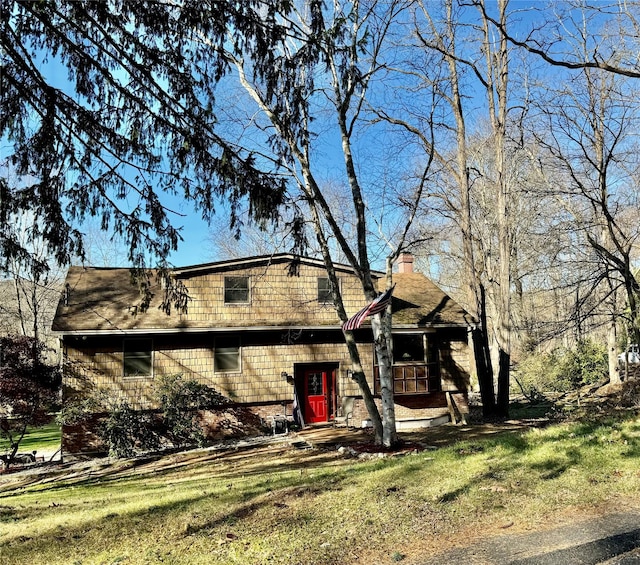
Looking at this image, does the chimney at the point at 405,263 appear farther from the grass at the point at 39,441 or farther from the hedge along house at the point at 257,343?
the grass at the point at 39,441

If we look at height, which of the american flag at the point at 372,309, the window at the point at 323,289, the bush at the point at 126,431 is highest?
the window at the point at 323,289

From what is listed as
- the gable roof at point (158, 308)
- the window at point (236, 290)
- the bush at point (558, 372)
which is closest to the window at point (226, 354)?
the gable roof at point (158, 308)

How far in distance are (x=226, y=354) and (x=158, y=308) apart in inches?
120

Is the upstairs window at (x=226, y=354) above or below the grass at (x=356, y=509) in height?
above

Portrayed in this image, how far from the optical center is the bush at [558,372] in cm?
2266

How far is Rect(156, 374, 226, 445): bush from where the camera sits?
15750 mm

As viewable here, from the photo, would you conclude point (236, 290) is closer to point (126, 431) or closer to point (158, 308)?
point (158, 308)

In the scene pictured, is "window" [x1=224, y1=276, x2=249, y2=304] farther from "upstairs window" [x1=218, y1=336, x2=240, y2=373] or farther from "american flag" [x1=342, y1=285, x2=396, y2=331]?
"american flag" [x1=342, y1=285, x2=396, y2=331]

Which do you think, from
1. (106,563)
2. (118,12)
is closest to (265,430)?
(106,563)

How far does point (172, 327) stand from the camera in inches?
639

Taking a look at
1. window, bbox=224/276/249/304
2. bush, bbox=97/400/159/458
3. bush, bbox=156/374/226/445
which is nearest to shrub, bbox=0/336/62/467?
bush, bbox=97/400/159/458

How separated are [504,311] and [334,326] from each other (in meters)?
5.87

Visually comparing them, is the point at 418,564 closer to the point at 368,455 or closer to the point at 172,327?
the point at 368,455

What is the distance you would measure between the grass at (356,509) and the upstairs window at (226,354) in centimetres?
875
